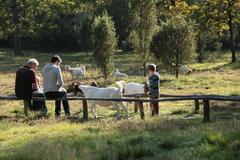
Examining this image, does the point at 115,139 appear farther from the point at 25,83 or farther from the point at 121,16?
the point at 121,16

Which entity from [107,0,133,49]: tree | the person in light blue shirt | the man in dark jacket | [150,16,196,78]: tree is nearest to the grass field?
the man in dark jacket

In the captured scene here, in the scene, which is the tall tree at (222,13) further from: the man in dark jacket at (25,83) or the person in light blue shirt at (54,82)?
the man in dark jacket at (25,83)

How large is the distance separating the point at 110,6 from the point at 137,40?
1515 inches

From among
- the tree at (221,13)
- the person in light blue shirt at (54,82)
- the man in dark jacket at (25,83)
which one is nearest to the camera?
the man in dark jacket at (25,83)

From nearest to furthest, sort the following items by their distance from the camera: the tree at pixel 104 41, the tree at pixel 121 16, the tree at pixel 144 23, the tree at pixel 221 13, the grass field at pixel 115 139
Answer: the grass field at pixel 115 139, the tree at pixel 104 41, the tree at pixel 144 23, the tree at pixel 221 13, the tree at pixel 121 16

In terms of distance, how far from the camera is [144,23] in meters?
39.9

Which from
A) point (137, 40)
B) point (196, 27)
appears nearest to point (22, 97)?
point (137, 40)

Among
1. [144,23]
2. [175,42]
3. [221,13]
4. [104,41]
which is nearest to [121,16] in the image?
[221,13]

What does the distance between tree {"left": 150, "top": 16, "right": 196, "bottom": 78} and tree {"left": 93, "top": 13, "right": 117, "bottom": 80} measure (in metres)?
3.53

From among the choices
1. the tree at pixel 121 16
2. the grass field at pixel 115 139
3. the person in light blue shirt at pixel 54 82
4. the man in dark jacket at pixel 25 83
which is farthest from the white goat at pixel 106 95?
the tree at pixel 121 16

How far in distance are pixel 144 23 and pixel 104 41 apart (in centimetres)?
→ 605

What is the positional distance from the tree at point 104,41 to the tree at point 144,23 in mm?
4887

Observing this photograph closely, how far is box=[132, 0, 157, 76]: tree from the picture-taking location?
39562 millimetres

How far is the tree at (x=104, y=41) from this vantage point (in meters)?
34.6
